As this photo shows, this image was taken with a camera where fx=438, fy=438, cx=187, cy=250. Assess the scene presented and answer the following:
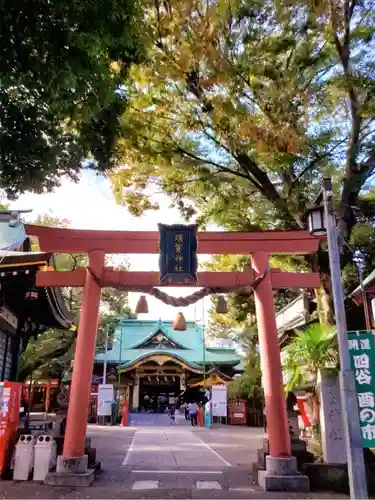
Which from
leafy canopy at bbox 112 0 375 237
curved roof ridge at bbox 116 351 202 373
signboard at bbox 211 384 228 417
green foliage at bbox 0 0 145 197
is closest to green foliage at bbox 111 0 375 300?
leafy canopy at bbox 112 0 375 237

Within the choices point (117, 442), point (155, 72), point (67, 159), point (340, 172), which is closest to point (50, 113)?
point (67, 159)

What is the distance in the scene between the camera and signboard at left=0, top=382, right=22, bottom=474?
8.22 metres

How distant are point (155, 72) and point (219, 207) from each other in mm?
4304

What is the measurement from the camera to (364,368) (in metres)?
6.80

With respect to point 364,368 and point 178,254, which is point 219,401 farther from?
point 364,368

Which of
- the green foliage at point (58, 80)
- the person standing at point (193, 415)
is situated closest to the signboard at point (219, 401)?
the person standing at point (193, 415)

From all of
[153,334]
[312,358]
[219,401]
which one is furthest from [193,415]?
[312,358]

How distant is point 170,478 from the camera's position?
8633 millimetres

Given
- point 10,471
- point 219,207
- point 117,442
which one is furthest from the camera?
point 117,442

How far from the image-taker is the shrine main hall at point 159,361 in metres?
28.3

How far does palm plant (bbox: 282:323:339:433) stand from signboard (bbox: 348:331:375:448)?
5.93 ft

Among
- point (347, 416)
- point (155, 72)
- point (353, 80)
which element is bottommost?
point (347, 416)

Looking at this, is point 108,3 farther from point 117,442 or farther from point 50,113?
point 117,442

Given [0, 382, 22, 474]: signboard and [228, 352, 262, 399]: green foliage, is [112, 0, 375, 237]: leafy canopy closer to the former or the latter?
[0, 382, 22, 474]: signboard
